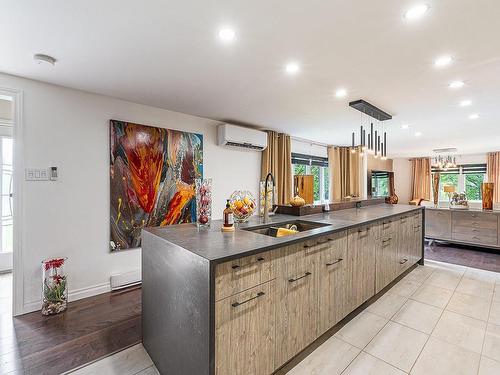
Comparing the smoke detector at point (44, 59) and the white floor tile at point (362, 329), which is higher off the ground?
the smoke detector at point (44, 59)

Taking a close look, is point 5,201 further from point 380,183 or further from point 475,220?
point 380,183

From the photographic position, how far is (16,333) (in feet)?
6.92

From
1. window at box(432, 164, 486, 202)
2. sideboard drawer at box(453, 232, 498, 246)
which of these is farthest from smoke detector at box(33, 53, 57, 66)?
window at box(432, 164, 486, 202)

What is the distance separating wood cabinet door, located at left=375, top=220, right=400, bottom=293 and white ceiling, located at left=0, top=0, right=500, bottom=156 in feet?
5.36

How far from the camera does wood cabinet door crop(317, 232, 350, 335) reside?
186cm

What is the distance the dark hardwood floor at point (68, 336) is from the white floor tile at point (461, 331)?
251 centimetres

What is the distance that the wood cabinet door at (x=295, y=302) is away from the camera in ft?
5.05

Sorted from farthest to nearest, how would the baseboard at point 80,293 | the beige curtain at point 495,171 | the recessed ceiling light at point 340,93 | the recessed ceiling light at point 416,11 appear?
the beige curtain at point 495,171 → the recessed ceiling light at point 340,93 → the baseboard at point 80,293 → the recessed ceiling light at point 416,11

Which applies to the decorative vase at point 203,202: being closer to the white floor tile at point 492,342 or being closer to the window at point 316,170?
the white floor tile at point 492,342

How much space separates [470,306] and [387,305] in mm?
836

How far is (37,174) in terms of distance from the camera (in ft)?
8.27

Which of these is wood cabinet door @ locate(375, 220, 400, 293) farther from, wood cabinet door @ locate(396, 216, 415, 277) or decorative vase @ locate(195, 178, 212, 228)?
decorative vase @ locate(195, 178, 212, 228)

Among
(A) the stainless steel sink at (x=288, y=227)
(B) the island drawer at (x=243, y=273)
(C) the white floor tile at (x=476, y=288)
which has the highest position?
(A) the stainless steel sink at (x=288, y=227)

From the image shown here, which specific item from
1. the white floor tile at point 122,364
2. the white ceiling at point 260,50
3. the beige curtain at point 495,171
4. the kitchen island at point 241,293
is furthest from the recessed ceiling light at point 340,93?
the beige curtain at point 495,171
